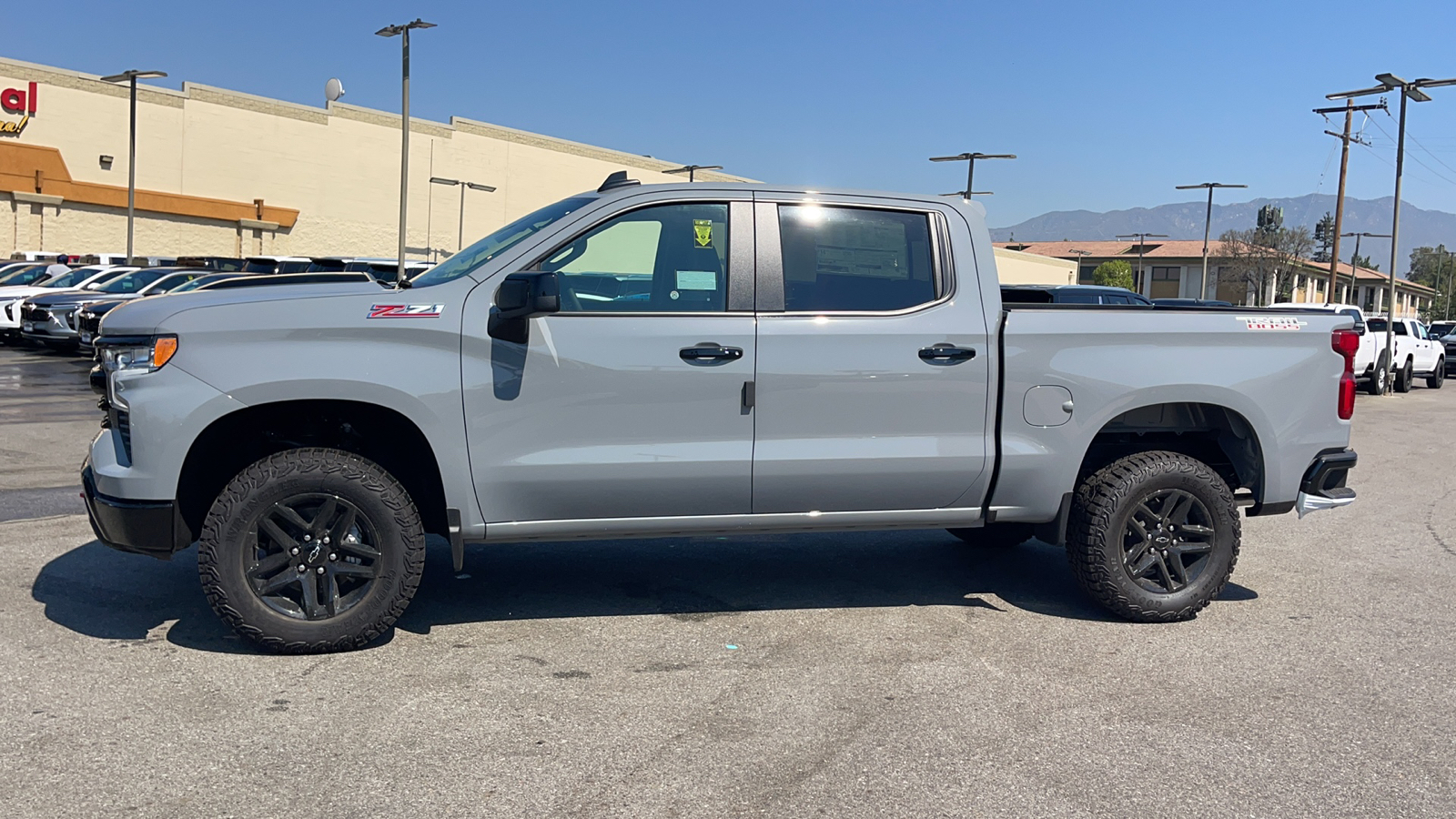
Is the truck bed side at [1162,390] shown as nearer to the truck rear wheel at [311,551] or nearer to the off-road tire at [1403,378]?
the truck rear wheel at [311,551]

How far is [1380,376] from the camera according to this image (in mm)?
26578

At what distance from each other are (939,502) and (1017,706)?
1209mm

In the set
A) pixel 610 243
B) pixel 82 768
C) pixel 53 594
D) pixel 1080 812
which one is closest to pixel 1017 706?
pixel 1080 812

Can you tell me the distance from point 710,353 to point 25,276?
93.8ft

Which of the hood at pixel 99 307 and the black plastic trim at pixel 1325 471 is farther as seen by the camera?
the hood at pixel 99 307

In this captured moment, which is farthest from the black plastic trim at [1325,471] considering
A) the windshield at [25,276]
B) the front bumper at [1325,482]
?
the windshield at [25,276]

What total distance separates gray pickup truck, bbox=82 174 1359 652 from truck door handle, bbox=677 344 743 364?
0.01 metres

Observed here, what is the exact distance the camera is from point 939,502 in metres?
5.63

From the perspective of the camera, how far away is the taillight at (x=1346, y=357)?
589cm

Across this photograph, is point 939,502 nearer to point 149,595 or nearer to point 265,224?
point 149,595

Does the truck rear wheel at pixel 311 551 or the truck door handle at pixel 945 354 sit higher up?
the truck door handle at pixel 945 354

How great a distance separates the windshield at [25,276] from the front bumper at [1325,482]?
95.8 ft

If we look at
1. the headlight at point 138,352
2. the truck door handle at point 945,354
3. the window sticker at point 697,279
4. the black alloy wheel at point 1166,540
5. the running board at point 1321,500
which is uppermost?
the window sticker at point 697,279

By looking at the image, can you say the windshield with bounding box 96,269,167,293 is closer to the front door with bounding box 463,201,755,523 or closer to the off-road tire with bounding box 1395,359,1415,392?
the front door with bounding box 463,201,755,523
